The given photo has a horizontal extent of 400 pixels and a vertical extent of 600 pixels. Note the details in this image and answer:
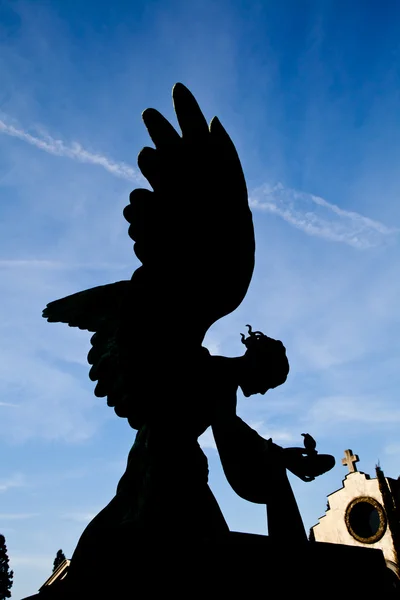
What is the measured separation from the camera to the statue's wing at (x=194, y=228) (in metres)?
3.87

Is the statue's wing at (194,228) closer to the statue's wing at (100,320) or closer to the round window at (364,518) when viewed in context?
the statue's wing at (100,320)

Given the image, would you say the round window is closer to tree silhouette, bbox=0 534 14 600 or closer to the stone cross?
the stone cross

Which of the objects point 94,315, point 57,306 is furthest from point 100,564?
point 57,306

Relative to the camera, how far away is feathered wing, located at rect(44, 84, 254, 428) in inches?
151

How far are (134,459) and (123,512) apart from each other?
0.42 m

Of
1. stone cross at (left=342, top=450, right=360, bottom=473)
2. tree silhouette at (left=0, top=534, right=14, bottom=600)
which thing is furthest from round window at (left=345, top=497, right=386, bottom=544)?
tree silhouette at (left=0, top=534, right=14, bottom=600)

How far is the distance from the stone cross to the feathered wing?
80.3 feet

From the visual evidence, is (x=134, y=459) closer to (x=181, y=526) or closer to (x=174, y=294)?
(x=181, y=526)

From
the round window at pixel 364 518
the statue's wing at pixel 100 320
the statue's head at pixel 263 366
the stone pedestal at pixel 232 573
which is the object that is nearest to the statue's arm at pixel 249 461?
the statue's head at pixel 263 366

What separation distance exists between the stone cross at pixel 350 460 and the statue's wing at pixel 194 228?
80.6ft

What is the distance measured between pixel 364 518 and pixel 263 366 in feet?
78.4

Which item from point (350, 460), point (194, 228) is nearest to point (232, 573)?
point (194, 228)

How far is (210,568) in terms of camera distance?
98.6 inches

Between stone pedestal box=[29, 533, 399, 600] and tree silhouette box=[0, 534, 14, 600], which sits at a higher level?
tree silhouette box=[0, 534, 14, 600]
